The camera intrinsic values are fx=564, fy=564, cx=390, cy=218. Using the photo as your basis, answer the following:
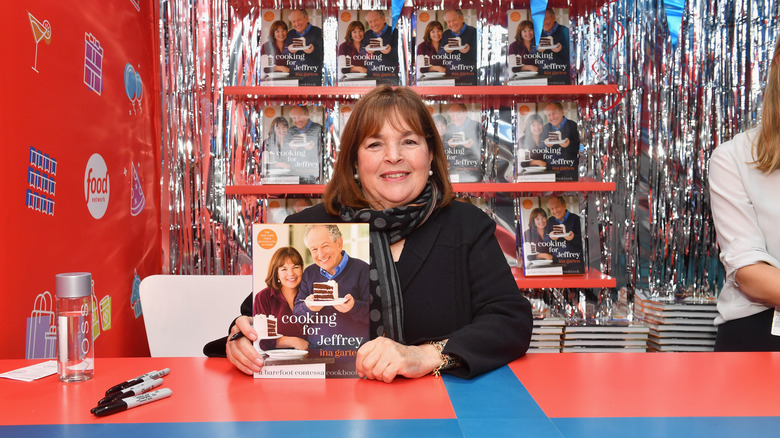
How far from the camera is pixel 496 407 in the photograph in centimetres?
99

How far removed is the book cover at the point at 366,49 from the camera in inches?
108

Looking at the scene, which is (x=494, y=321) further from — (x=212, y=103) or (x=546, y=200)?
(x=212, y=103)

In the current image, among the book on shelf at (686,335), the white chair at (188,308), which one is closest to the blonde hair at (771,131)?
the book on shelf at (686,335)

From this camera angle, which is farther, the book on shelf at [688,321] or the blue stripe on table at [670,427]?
the book on shelf at [688,321]

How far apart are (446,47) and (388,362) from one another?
2.04 meters

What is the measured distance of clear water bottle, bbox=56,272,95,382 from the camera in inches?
43.7

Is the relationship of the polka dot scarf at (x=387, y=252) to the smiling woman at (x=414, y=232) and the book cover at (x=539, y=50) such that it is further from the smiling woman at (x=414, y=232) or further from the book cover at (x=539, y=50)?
the book cover at (x=539, y=50)

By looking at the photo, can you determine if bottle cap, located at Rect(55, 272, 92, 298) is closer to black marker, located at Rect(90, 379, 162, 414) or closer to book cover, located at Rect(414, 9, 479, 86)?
black marker, located at Rect(90, 379, 162, 414)

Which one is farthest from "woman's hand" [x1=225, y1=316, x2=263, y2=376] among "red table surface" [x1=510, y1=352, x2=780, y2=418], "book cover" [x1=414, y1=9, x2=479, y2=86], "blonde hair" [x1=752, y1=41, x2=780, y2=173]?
"book cover" [x1=414, y1=9, x2=479, y2=86]

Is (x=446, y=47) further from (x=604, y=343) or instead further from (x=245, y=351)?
(x=245, y=351)

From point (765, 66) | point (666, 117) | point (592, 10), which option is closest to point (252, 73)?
point (592, 10)

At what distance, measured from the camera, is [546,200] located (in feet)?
9.29

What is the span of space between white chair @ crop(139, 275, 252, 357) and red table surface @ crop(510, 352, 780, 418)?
122 centimetres

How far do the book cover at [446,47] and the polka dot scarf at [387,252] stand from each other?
4.15 ft
